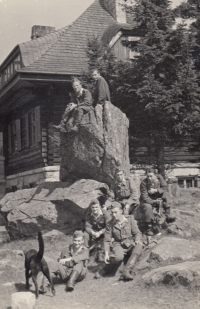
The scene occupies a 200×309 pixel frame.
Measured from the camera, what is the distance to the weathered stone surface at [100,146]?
356 inches

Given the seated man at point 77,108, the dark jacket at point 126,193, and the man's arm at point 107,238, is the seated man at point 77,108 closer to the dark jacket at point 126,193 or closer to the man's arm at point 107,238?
the dark jacket at point 126,193

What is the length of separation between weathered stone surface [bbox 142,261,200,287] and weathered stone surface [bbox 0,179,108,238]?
3107mm

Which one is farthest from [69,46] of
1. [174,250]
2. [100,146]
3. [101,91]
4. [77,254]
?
[174,250]

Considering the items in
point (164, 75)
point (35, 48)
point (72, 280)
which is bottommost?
point (72, 280)

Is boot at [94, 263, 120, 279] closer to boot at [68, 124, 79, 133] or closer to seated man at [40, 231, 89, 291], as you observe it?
seated man at [40, 231, 89, 291]

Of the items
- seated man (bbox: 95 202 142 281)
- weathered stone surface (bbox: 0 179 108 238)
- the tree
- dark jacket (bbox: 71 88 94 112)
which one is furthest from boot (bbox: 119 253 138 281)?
the tree

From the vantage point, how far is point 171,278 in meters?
5.37

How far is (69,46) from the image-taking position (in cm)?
1622

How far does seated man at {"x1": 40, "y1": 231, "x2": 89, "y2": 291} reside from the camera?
6.04 meters

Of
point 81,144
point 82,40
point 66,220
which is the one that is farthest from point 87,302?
point 82,40

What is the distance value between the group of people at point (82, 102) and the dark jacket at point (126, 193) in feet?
6.27

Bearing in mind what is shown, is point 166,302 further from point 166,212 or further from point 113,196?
point 113,196

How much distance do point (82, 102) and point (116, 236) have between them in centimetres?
374

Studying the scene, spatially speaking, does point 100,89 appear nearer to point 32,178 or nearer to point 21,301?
point 21,301
